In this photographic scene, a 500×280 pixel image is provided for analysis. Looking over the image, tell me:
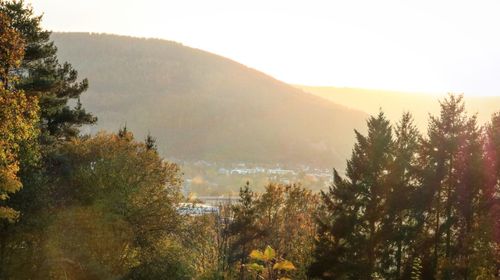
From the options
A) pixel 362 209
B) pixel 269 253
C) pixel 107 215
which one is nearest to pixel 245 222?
pixel 107 215

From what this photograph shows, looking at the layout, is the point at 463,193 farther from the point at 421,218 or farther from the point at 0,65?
the point at 0,65

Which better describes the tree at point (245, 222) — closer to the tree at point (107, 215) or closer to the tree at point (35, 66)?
the tree at point (107, 215)

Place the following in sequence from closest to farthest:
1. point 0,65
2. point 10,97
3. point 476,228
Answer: point 10,97
point 0,65
point 476,228

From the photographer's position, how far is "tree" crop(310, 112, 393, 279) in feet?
96.4

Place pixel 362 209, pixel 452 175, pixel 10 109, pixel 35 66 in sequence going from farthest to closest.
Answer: pixel 362 209, pixel 452 175, pixel 35 66, pixel 10 109

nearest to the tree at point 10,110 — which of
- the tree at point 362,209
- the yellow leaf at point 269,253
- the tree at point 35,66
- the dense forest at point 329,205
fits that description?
the tree at point 35,66

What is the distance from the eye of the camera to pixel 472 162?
92.5 ft

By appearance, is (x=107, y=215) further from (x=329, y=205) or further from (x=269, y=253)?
(x=269, y=253)

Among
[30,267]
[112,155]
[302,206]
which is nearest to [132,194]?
[112,155]

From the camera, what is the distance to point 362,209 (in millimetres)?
30094

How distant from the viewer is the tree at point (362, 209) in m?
29.4

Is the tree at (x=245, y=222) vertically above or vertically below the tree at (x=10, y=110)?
below

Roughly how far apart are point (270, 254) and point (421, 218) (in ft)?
85.1

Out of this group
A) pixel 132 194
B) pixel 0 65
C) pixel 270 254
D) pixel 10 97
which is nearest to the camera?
pixel 270 254
